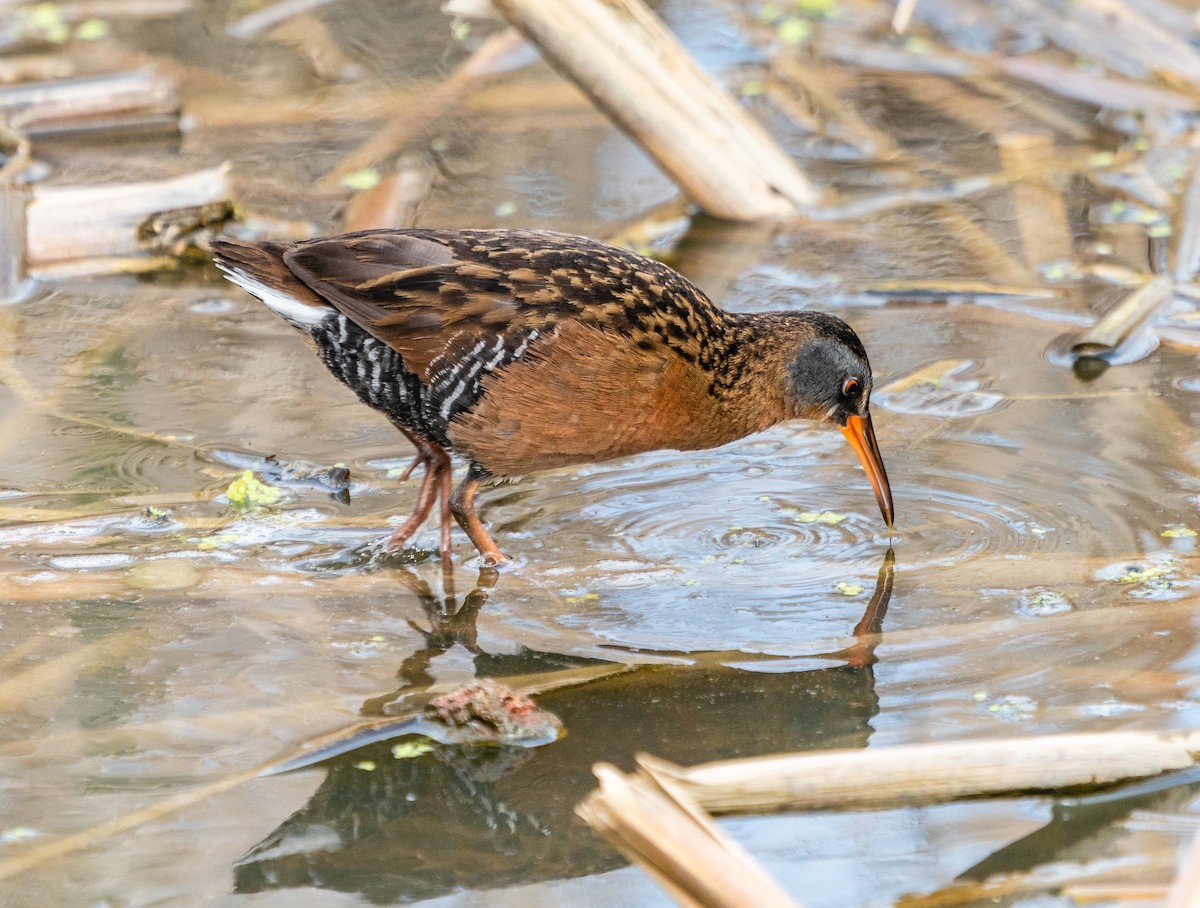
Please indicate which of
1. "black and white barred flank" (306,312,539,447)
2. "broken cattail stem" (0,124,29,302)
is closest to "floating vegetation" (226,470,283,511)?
"black and white barred flank" (306,312,539,447)

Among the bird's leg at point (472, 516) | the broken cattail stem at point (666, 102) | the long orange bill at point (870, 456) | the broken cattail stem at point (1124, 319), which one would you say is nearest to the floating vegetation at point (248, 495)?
the bird's leg at point (472, 516)

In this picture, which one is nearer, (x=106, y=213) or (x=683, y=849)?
(x=683, y=849)

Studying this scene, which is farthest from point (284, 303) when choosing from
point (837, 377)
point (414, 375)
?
point (837, 377)

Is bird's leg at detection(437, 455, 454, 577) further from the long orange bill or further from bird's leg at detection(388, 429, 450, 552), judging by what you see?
the long orange bill

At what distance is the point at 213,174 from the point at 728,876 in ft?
14.1

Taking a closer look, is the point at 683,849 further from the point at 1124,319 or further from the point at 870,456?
the point at 1124,319

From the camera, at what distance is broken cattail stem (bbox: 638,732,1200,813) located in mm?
2457

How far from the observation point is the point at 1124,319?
5035 millimetres

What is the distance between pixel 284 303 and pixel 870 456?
5.42ft

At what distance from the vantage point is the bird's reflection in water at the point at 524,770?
278 cm

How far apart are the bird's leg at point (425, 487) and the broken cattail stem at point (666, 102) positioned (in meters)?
1.94

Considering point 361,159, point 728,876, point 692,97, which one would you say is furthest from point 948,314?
point 728,876

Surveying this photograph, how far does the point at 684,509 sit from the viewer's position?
168 inches

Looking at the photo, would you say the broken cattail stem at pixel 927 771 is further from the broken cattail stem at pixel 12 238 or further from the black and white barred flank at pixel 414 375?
the broken cattail stem at pixel 12 238
